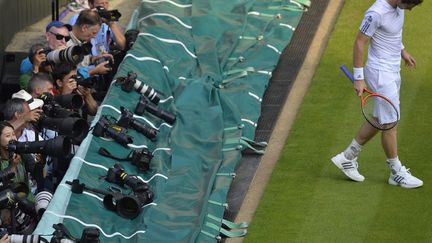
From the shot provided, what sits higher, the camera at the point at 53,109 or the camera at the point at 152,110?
the camera at the point at 53,109

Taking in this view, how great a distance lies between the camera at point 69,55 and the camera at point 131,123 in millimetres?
622

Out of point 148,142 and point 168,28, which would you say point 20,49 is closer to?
point 168,28

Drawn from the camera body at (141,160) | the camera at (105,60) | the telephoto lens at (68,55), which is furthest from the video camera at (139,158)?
the camera at (105,60)

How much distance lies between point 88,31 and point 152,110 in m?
1.06

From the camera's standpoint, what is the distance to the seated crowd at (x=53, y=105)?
920 centimetres

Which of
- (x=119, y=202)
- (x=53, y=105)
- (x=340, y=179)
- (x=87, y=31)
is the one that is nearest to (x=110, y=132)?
(x=53, y=105)

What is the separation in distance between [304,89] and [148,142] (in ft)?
7.98

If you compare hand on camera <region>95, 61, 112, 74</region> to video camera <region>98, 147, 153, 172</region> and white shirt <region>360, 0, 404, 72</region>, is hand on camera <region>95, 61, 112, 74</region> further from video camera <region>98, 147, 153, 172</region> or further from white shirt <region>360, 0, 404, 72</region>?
white shirt <region>360, 0, 404, 72</region>

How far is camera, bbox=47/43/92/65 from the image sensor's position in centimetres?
1073

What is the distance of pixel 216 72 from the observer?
12.3 metres

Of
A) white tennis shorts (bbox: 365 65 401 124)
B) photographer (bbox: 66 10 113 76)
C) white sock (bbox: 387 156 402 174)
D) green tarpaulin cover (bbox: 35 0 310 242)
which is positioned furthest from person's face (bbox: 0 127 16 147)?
white sock (bbox: 387 156 402 174)

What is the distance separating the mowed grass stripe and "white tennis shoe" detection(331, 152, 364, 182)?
7 cm

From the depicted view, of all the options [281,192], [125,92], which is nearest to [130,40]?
[125,92]

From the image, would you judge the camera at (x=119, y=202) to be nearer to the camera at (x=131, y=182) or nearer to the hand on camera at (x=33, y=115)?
the camera at (x=131, y=182)
